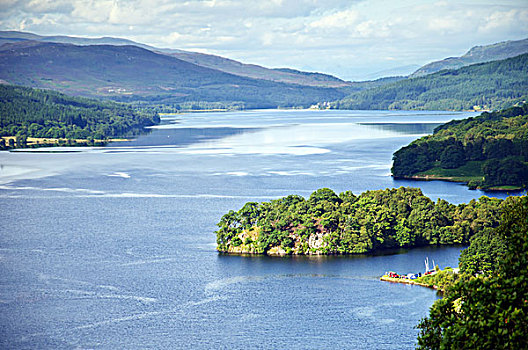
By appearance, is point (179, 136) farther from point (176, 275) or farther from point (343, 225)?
point (176, 275)

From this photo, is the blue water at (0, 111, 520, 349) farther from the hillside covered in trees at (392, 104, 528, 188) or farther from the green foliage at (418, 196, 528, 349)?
the green foliage at (418, 196, 528, 349)

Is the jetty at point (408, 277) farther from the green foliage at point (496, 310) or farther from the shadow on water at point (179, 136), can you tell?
the shadow on water at point (179, 136)

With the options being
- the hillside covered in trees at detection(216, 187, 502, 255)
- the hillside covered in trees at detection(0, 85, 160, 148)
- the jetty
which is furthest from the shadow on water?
the jetty

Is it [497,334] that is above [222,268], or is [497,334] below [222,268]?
above

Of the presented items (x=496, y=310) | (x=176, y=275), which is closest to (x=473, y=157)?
(x=176, y=275)

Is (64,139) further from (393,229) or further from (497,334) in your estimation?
(497,334)

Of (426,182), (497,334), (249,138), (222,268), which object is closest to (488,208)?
(222,268)
